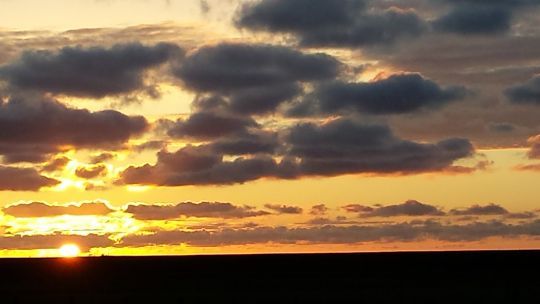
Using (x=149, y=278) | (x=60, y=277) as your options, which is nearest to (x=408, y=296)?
(x=149, y=278)

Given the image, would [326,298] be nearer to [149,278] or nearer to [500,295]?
[500,295]

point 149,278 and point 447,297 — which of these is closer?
point 447,297

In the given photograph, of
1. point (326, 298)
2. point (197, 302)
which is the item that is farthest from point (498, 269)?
point (197, 302)

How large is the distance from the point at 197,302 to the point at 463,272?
36.3 m

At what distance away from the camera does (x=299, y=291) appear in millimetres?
69875

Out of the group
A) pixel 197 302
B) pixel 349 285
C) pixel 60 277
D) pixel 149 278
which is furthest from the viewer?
pixel 60 277

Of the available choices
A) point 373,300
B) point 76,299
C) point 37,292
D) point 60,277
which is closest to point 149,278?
point 60,277

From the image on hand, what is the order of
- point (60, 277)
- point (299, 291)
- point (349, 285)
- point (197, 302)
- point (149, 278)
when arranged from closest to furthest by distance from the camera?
1. point (197, 302)
2. point (299, 291)
3. point (349, 285)
4. point (149, 278)
5. point (60, 277)

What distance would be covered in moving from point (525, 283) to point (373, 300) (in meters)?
16.7

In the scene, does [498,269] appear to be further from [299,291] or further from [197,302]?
[197,302]

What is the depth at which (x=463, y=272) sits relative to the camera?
299 ft

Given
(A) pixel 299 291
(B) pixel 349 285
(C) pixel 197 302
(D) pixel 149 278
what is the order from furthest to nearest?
1. (D) pixel 149 278
2. (B) pixel 349 285
3. (A) pixel 299 291
4. (C) pixel 197 302

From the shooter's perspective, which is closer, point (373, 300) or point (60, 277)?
point (373, 300)

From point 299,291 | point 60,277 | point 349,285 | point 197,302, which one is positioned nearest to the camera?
point 197,302
